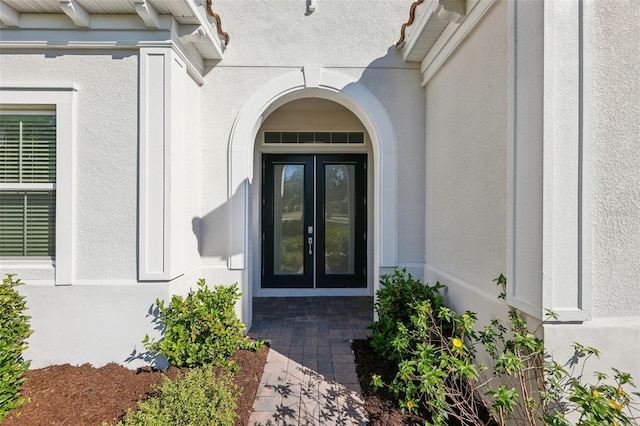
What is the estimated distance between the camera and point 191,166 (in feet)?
14.8

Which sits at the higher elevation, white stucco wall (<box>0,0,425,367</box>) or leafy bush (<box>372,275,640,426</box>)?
white stucco wall (<box>0,0,425,367</box>)

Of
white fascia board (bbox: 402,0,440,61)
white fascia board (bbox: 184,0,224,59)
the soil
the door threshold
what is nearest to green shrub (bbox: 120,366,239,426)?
the soil

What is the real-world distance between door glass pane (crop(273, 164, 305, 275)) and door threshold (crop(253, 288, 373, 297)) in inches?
14.8

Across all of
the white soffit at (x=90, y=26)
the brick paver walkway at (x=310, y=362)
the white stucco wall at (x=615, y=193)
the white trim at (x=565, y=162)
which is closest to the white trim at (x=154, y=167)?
the white soffit at (x=90, y=26)

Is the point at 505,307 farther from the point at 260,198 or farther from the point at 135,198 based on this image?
the point at 260,198

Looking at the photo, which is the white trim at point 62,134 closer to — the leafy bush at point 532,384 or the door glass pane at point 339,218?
the leafy bush at point 532,384

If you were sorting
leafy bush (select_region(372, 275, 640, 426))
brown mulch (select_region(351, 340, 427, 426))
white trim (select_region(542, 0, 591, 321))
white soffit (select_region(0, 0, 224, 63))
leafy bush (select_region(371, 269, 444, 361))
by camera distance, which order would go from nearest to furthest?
1. leafy bush (select_region(372, 275, 640, 426))
2. white trim (select_region(542, 0, 591, 321))
3. brown mulch (select_region(351, 340, 427, 426))
4. white soffit (select_region(0, 0, 224, 63))
5. leafy bush (select_region(371, 269, 444, 361))

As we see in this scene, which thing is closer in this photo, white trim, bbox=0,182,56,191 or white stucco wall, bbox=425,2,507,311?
white stucco wall, bbox=425,2,507,311

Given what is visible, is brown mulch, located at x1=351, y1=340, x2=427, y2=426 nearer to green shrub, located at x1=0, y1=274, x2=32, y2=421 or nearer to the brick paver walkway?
the brick paver walkway

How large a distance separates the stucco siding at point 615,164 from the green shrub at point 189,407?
293cm

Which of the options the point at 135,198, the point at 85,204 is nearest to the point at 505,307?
the point at 135,198

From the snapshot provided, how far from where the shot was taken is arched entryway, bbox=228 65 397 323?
4.86 metres

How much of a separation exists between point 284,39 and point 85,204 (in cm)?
347

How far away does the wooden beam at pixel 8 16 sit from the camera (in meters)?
3.54
